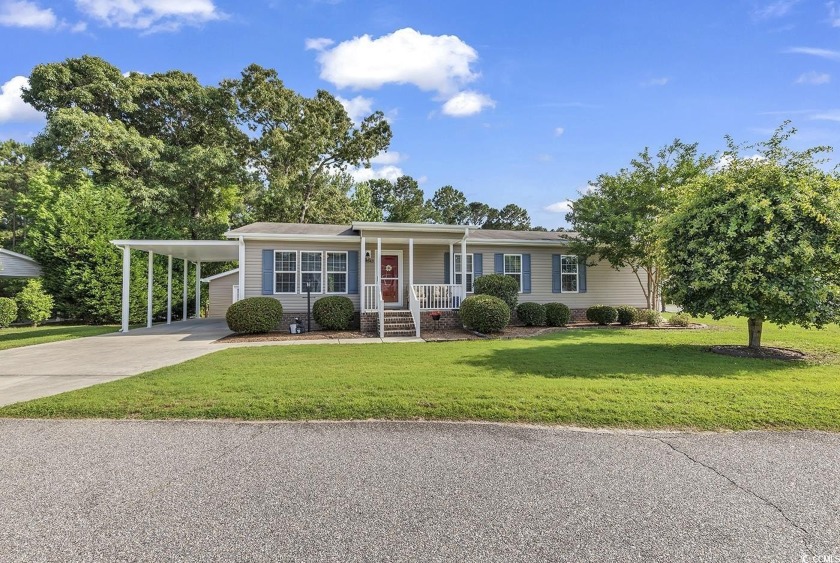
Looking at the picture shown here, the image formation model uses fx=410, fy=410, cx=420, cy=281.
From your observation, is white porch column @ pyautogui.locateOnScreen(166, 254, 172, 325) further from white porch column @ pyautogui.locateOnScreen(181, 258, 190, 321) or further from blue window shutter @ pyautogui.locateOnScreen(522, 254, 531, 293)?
blue window shutter @ pyautogui.locateOnScreen(522, 254, 531, 293)

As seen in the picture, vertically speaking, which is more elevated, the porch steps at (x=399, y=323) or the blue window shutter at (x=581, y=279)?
the blue window shutter at (x=581, y=279)

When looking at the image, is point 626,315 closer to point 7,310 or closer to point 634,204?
point 634,204

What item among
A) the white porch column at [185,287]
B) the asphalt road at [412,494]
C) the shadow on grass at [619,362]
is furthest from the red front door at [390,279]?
the asphalt road at [412,494]

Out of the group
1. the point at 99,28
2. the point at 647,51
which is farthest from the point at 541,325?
the point at 99,28

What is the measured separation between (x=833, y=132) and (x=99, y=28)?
17.5 meters

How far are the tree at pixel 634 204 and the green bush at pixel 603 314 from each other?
5.23 feet

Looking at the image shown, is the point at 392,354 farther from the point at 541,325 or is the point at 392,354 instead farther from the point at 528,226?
the point at 528,226

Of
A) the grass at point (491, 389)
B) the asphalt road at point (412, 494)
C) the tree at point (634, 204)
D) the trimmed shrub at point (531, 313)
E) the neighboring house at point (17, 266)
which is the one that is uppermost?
the tree at point (634, 204)

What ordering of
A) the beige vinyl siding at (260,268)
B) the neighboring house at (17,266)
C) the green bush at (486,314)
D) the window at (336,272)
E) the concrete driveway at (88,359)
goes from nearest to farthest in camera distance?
the concrete driveway at (88,359), the green bush at (486,314), the beige vinyl siding at (260,268), the window at (336,272), the neighboring house at (17,266)

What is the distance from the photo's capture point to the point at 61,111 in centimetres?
1712

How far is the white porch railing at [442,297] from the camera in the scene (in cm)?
1357

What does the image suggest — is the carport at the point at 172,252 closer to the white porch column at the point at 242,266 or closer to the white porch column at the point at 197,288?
the white porch column at the point at 242,266

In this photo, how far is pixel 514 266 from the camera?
15617 millimetres

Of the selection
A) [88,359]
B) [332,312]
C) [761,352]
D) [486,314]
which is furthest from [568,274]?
[88,359]
